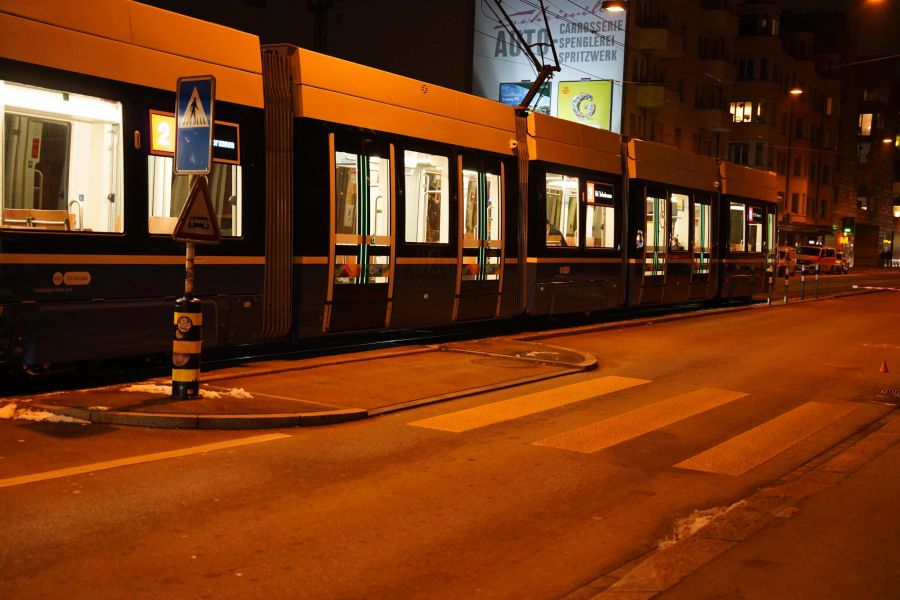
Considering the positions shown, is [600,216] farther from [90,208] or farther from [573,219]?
[90,208]

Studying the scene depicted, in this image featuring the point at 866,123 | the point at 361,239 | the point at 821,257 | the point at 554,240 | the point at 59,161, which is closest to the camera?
the point at 59,161

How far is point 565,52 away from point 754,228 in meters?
24.3

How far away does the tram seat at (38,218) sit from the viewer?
9406 millimetres

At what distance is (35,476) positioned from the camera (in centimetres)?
694

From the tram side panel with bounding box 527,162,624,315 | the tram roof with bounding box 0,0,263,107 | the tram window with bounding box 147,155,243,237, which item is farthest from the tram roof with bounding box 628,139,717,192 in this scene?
the tram window with bounding box 147,155,243,237

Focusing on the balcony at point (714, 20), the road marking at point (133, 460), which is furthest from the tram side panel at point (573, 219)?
the balcony at point (714, 20)

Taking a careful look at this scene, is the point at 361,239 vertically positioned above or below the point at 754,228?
below

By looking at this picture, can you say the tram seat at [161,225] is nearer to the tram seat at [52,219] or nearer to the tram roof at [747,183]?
the tram seat at [52,219]

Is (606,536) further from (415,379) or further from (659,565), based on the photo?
(415,379)

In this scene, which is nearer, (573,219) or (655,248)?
(573,219)

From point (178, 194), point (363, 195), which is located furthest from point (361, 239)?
point (178, 194)

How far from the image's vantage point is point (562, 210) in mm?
19078

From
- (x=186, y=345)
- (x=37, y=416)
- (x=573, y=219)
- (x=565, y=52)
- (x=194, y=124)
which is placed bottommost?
(x=37, y=416)

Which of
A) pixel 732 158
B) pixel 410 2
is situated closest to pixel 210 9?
pixel 410 2
